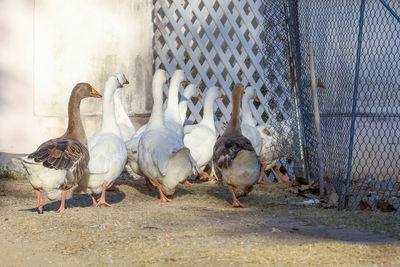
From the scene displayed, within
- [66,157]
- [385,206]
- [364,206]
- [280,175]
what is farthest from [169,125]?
[385,206]

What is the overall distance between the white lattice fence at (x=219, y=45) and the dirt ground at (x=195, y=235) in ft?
11.3

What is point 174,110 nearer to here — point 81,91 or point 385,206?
point 81,91

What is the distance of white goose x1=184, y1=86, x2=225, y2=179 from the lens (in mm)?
9055

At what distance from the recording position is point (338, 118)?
6664 mm

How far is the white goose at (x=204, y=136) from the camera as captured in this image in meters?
9.05

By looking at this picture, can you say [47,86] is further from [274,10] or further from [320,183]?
[320,183]

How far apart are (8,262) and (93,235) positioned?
81 centimetres

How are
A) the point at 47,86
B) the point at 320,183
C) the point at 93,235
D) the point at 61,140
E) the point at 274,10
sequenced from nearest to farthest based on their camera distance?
the point at 93,235
the point at 61,140
the point at 320,183
the point at 274,10
the point at 47,86

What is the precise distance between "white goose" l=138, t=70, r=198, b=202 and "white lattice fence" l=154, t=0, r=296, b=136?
2.88 meters

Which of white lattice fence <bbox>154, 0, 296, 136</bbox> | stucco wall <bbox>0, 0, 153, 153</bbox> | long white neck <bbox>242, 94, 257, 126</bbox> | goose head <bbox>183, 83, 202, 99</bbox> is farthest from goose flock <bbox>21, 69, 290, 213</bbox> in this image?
white lattice fence <bbox>154, 0, 296, 136</bbox>

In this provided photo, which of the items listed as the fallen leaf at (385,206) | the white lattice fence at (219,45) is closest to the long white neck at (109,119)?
the white lattice fence at (219,45)

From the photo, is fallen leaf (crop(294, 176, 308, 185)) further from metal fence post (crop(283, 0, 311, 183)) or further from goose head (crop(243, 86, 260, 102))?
goose head (crop(243, 86, 260, 102))

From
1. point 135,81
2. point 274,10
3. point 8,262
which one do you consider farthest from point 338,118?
point 135,81

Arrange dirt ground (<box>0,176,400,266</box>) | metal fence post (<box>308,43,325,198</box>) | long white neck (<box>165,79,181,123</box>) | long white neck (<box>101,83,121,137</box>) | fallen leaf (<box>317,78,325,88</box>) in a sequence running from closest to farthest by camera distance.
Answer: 1. dirt ground (<box>0,176,400,266</box>)
2. metal fence post (<box>308,43,325,198</box>)
3. fallen leaf (<box>317,78,325,88</box>)
4. long white neck (<box>101,83,121,137</box>)
5. long white neck (<box>165,79,181,123</box>)
